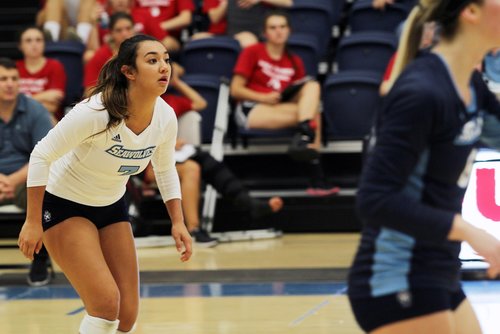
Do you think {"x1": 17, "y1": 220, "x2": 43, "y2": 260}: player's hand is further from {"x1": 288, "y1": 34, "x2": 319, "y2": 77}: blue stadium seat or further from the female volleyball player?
{"x1": 288, "y1": 34, "x2": 319, "y2": 77}: blue stadium seat

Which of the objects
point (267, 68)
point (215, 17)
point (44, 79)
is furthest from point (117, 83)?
point (215, 17)

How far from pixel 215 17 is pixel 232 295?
4492mm

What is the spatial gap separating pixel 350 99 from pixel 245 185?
139 cm

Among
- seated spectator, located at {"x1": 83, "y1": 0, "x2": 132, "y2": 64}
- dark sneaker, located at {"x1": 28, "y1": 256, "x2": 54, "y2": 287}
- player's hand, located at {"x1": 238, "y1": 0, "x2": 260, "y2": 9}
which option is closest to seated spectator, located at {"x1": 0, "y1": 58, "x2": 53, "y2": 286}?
dark sneaker, located at {"x1": 28, "y1": 256, "x2": 54, "y2": 287}

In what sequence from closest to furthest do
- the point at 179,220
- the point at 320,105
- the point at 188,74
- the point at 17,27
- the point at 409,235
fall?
the point at 409,235
the point at 179,220
the point at 320,105
the point at 188,74
the point at 17,27

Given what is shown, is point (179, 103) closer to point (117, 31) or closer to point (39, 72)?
point (117, 31)

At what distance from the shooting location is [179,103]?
27.5 feet

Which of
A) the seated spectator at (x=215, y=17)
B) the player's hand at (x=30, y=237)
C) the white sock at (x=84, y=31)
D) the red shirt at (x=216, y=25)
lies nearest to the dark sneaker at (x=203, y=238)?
the seated spectator at (x=215, y=17)

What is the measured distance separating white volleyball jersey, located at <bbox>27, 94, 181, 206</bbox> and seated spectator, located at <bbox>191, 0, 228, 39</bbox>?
5.76 m

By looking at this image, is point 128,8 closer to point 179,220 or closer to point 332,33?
point 332,33

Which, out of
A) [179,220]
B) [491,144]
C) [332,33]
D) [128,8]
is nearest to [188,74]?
[128,8]

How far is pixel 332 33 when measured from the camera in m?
9.98

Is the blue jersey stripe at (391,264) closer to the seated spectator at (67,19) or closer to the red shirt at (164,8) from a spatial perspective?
the red shirt at (164,8)

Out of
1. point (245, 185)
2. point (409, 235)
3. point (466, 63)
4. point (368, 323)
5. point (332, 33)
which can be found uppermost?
point (466, 63)
